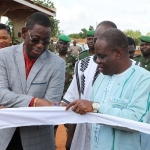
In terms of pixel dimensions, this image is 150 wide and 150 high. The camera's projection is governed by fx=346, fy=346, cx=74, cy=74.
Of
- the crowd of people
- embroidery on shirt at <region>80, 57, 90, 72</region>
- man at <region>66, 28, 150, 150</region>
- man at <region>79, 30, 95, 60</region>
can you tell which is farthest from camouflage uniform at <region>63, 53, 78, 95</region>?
man at <region>66, 28, 150, 150</region>

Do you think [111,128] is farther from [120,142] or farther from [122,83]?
[122,83]

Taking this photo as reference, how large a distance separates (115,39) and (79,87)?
36.9 inches

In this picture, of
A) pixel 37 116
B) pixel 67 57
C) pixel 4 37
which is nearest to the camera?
pixel 37 116

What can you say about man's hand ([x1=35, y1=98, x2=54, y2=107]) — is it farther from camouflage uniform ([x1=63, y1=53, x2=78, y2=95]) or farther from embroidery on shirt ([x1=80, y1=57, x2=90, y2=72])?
camouflage uniform ([x1=63, y1=53, x2=78, y2=95])

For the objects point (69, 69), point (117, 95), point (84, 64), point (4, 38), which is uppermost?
point (4, 38)

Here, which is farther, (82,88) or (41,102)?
(82,88)

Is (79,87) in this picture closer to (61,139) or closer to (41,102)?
(41,102)

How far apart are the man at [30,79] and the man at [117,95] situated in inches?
17.8

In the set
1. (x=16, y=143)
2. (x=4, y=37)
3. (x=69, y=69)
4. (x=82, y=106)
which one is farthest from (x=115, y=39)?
(x=69, y=69)

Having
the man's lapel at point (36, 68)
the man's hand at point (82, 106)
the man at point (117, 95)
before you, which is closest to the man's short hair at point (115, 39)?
the man at point (117, 95)

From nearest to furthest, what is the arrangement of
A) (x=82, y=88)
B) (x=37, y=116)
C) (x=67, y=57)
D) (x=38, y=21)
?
(x=37, y=116) → (x=38, y=21) → (x=82, y=88) → (x=67, y=57)

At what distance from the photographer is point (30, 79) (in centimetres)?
285

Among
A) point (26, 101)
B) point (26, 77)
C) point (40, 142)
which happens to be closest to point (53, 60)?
point (26, 77)

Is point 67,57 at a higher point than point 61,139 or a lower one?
higher
